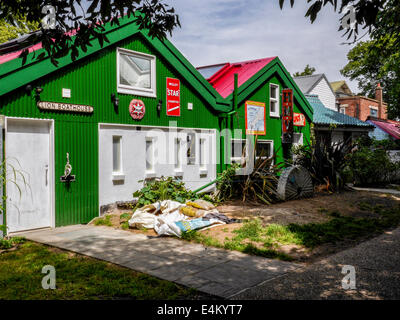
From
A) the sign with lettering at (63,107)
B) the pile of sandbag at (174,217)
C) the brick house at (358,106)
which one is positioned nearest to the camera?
the pile of sandbag at (174,217)

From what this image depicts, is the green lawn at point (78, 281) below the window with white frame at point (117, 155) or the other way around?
below

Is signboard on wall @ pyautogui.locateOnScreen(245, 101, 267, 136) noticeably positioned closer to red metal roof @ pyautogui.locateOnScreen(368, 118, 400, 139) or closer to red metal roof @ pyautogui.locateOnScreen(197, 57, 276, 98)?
red metal roof @ pyautogui.locateOnScreen(197, 57, 276, 98)

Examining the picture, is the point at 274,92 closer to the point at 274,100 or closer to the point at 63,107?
the point at 274,100

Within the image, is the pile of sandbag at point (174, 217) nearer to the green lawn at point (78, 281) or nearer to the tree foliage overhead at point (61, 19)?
the green lawn at point (78, 281)

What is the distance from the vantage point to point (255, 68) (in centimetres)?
1483

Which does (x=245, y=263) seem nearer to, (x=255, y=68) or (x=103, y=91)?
(x=103, y=91)

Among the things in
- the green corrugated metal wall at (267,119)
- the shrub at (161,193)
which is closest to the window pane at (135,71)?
the shrub at (161,193)

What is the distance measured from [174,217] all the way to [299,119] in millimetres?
10037

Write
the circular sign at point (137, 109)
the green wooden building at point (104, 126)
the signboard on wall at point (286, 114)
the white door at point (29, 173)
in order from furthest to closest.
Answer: the signboard on wall at point (286, 114) → the circular sign at point (137, 109) → the green wooden building at point (104, 126) → the white door at point (29, 173)

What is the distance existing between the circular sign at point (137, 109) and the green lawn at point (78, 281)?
4783mm

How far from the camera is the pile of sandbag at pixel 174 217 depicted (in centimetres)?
771

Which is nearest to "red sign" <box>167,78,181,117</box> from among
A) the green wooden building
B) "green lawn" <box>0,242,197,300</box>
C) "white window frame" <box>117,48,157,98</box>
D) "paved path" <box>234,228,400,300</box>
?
the green wooden building
